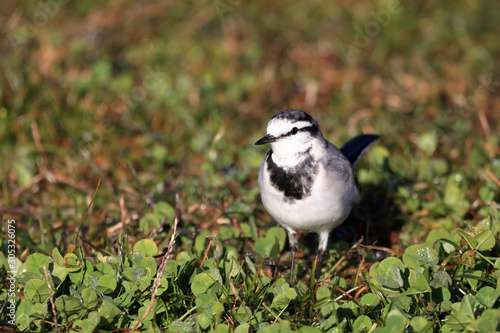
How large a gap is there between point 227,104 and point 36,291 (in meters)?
4.10

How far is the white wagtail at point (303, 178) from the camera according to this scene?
12.9 feet

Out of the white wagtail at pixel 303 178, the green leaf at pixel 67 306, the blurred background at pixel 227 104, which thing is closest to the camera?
the green leaf at pixel 67 306

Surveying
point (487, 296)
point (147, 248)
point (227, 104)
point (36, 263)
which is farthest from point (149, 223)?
point (227, 104)

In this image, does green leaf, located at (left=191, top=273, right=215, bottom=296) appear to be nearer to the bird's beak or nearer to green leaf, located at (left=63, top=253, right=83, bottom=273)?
green leaf, located at (left=63, top=253, right=83, bottom=273)

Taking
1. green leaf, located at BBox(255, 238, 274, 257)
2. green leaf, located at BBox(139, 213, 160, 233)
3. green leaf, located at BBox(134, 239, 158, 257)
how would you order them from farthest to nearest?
green leaf, located at BBox(139, 213, 160, 233)
green leaf, located at BBox(255, 238, 274, 257)
green leaf, located at BBox(134, 239, 158, 257)

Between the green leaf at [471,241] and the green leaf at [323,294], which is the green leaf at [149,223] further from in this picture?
the green leaf at [471,241]

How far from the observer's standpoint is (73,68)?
7.54 metres

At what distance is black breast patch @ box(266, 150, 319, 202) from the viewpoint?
13.0 feet

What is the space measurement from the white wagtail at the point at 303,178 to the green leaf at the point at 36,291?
63.2 inches

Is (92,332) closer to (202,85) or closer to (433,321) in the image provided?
(433,321)

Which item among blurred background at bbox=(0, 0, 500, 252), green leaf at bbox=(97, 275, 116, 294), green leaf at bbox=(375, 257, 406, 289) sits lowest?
blurred background at bbox=(0, 0, 500, 252)

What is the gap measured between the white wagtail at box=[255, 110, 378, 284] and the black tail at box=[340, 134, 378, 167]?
55 cm

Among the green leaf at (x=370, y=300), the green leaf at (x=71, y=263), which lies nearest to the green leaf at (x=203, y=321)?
the green leaf at (x=71, y=263)

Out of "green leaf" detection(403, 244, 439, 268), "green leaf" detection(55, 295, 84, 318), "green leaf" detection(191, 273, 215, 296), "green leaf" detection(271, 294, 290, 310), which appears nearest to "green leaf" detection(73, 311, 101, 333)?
"green leaf" detection(55, 295, 84, 318)
